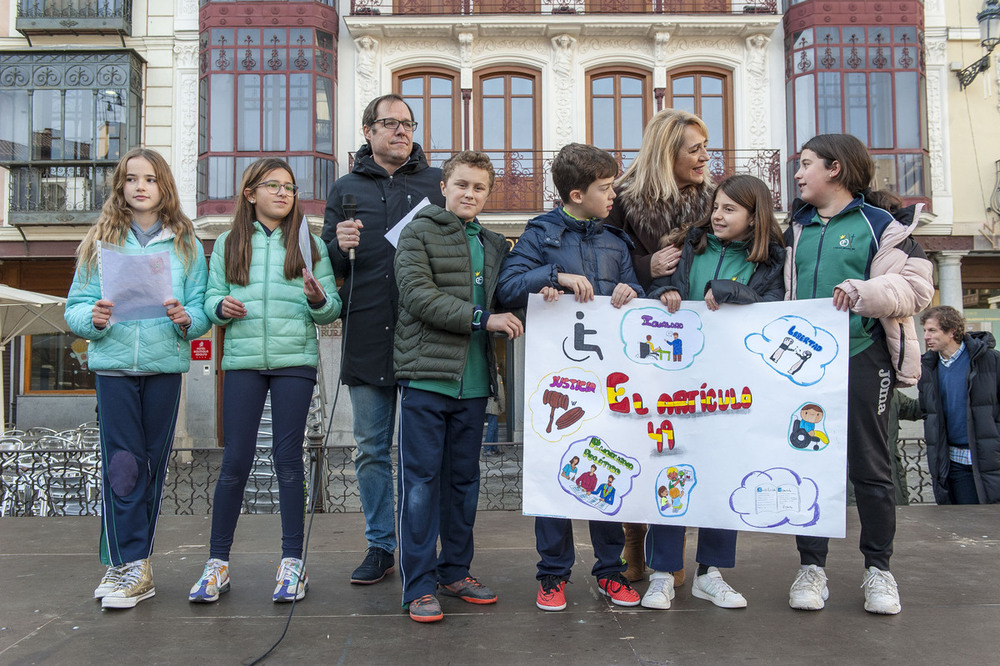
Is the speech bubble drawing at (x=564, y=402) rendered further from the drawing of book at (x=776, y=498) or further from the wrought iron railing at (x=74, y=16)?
the wrought iron railing at (x=74, y=16)

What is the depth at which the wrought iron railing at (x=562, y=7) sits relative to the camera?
54.7 feet

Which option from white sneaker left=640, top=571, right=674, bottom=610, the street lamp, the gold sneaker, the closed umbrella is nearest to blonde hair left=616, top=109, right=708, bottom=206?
white sneaker left=640, top=571, right=674, bottom=610

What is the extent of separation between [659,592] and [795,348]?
1186 mm

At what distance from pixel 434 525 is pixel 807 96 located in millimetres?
15424

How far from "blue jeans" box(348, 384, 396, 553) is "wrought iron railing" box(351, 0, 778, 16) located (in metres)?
14.3

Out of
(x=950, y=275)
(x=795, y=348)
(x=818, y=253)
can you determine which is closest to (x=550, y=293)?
(x=795, y=348)

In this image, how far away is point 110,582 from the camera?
364 cm

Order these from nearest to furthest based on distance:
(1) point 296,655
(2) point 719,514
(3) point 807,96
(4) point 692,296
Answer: (1) point 296,655
(2) point 719,514
(4) point 692,296
(3) point 807,96

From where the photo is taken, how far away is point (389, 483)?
4.05 meters

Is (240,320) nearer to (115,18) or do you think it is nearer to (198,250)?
(198,250)

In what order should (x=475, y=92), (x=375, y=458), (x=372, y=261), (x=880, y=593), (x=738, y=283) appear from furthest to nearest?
(x=475, y=92) → (x=372, y=261) → (x=375, y=458) → (x=738, y=283) → (x=880, y=593)

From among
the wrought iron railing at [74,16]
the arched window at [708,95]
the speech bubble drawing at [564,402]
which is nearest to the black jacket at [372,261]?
the speech bubble drawing at [564,402]

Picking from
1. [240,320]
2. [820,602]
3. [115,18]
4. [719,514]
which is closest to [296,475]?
[240,320]

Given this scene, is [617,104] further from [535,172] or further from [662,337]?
[662,337]
